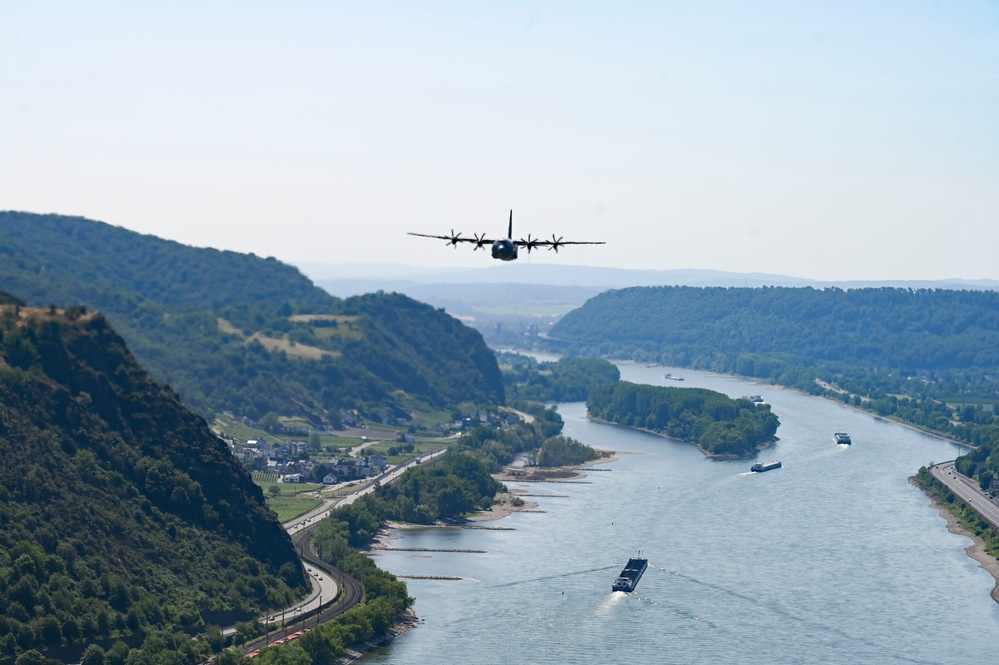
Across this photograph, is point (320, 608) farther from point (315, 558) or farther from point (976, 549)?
point (976, 549)

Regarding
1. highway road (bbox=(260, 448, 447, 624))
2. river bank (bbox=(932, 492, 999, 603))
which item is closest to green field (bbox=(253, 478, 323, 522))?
highway road (bbox=(260, 448, 447, 624))

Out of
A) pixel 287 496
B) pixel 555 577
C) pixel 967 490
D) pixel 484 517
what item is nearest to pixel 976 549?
pixel 967 490

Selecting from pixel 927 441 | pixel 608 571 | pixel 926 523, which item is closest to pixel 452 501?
pixel 608 571

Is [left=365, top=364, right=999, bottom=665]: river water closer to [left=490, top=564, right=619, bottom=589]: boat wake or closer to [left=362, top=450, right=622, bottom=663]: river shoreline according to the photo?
[left=490, top=564, right=619, bottom=589]: boat wake

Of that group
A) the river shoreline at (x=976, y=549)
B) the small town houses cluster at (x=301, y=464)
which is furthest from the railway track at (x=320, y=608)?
the river shoreline at (x=976, y=549)

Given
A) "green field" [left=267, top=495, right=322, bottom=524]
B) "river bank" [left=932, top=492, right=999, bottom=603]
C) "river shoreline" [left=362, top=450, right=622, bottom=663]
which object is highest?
"river bank" [left=932, top=492, right=999, bottom=603]

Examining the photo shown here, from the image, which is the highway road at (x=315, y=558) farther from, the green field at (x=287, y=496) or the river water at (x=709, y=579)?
the river water at (x=709, y=579)

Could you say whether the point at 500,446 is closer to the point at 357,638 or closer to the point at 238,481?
the point at 238,481
